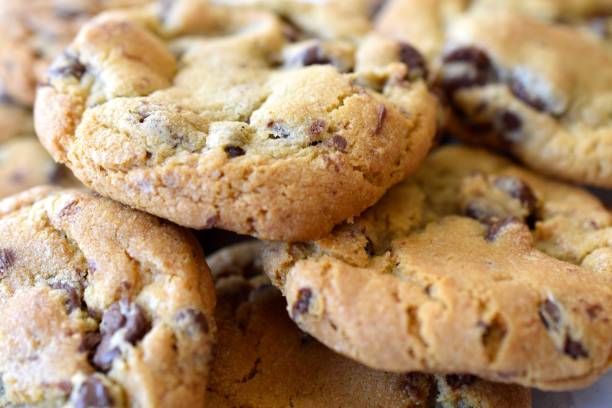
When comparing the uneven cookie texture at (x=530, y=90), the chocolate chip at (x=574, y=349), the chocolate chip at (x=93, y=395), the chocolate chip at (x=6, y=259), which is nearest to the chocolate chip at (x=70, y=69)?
the chocolate chip at (x=6, y=259)

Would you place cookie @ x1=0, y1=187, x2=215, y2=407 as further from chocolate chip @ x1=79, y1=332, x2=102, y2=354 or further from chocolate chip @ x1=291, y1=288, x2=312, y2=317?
chocolate chip @ x1=291, y1=288, x2=312, y2=317

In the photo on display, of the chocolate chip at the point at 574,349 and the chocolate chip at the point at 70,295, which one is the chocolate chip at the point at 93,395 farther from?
the chocolate chip at the point at 574,349

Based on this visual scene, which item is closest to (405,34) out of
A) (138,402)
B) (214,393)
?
(214,393)

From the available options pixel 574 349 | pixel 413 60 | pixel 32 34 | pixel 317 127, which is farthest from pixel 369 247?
pixel 32 34

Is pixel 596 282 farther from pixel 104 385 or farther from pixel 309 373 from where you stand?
pixel 104 385

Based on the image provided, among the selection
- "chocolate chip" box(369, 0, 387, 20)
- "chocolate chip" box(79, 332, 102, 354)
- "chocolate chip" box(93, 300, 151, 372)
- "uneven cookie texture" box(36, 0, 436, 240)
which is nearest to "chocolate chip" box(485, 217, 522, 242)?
"uneven cookie texture" box(36, 0, 436, 240)

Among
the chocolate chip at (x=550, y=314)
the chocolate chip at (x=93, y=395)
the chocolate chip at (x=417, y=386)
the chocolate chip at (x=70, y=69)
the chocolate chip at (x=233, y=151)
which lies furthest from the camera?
the chocolate chip at (x=70, y=69)

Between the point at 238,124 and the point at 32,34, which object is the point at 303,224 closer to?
the point at 238,124
